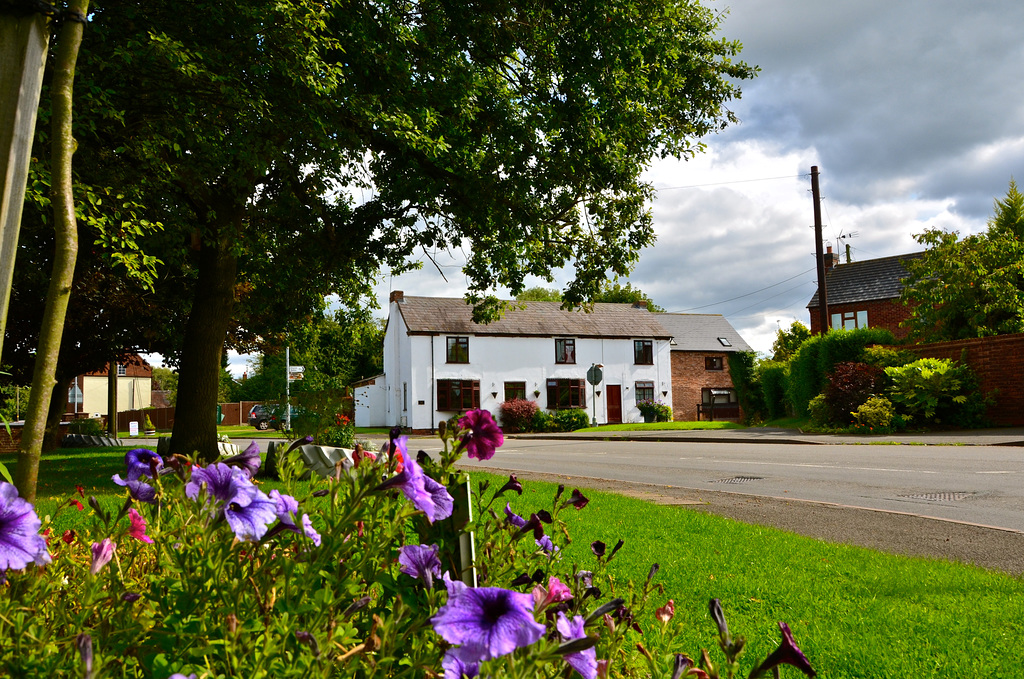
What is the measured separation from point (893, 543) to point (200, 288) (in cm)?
1192

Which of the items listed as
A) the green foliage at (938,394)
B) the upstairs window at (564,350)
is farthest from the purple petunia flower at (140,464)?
the upstairs window at (564,350)

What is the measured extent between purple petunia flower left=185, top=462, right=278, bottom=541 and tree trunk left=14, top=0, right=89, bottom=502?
0.85 m

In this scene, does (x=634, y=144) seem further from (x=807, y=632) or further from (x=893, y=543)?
(x=807, y=632)

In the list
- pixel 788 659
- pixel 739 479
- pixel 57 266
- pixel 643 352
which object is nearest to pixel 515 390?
pixel 643 352

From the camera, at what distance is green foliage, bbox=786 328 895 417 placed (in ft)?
78.9

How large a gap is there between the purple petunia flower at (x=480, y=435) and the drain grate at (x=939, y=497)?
869cm

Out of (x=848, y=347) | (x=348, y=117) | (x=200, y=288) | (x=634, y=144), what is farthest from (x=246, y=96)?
(x=848, y=347)

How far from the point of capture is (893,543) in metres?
6.05

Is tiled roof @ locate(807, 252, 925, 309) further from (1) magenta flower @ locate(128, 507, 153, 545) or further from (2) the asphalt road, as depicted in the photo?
(1) magenta flower @ locate(128, 507, 153, 545)

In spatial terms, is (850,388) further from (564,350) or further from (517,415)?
(564,350)

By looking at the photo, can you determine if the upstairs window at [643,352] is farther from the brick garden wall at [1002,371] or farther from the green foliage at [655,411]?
the brick garden wall at [1002,371]

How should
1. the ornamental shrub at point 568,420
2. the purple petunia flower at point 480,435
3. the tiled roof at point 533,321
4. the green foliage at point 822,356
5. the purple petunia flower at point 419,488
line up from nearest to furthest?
1. the purple petunia flower at point 419,488
2. the purple petunia flower at point 480,435
3. the green foliage at point 822,356
4. the ornamental shrub at point 568,420
5. the tiled roof at point 533,321

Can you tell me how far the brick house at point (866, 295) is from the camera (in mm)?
42281

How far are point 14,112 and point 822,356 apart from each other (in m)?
25.4
